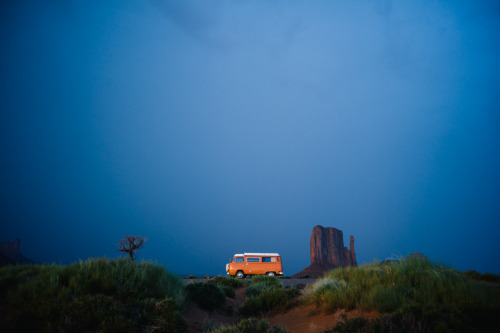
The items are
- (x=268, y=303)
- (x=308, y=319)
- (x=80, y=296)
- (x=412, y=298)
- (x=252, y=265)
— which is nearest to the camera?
(x=80, y=296)

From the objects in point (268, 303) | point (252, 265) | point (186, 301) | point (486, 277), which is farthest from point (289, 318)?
point (252, 265)

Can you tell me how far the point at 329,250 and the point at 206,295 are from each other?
71.2 m

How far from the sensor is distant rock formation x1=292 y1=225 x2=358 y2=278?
71.9m

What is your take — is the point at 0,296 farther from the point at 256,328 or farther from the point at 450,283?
the point at 450,283

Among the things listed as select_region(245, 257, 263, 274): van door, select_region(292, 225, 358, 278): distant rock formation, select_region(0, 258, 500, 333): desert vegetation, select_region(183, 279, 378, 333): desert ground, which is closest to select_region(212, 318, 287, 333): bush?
select_region(0, 258, 500, 333): desert vegetation

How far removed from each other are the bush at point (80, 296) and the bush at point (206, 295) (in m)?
→ 1.51

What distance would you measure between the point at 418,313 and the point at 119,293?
24.7ft

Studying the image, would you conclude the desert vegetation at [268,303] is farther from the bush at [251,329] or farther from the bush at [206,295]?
the bush at [251,329]

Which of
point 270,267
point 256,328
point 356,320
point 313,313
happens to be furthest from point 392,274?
point 270,267

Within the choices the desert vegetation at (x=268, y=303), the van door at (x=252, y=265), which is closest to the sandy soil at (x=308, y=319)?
the desert vegetation at (x=268, y=303)

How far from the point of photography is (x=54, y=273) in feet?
23.3

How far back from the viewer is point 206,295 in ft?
34.5

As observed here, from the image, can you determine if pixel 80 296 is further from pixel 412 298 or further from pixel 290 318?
pixel 412 298

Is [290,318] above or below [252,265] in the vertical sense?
below
